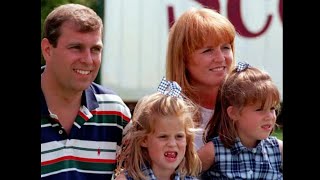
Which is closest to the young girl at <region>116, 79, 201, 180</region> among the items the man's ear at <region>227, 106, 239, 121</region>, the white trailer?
the man's ear at <region>227, 106, 239, 121</region>

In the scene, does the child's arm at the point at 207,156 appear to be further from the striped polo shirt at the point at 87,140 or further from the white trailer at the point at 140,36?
the white trailer at the point at 140,36

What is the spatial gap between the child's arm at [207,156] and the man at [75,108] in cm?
28

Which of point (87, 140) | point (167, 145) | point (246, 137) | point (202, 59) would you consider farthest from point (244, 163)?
point (87, 140)

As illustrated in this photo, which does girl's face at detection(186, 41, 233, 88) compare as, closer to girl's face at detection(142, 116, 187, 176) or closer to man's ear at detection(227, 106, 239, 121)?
man's ear at detection(227, 106, 239, 121)

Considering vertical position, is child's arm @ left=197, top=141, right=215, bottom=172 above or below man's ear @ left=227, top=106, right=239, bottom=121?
below

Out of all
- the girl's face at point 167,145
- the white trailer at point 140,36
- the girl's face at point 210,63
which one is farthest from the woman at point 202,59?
the white trailer at point 140,36

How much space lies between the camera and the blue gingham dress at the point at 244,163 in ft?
7.59

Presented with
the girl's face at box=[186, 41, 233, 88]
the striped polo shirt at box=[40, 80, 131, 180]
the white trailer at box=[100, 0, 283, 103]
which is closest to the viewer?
the striped polo shirt at box=[40, 80, 131, 180]

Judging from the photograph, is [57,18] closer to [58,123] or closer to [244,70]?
[58,123]

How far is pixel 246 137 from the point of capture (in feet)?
7.81

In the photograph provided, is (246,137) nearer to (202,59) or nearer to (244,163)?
(244,163)

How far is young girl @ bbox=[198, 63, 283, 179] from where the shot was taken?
7.63ft
